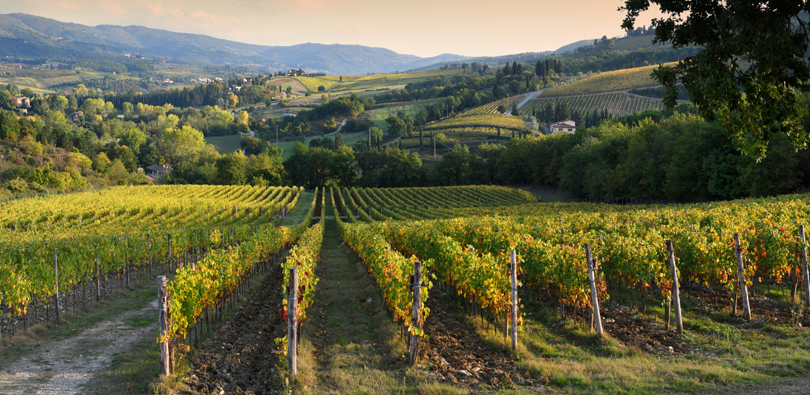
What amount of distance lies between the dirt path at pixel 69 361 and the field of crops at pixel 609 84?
166 m

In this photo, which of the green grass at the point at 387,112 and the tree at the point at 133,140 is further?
the green grass at the point at 387,112

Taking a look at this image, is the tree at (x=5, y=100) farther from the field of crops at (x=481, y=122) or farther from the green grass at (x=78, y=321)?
the green grass at (x=78, y=321)

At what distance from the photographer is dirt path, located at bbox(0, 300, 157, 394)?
24.5 feet

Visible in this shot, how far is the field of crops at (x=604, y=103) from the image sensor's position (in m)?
133

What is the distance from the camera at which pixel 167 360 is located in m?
7.62

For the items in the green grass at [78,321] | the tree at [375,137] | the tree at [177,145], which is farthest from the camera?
the tree at [375,137]

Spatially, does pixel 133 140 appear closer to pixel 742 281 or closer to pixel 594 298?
pixel 594 298

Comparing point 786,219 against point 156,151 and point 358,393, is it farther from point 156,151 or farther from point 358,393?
point 156,151

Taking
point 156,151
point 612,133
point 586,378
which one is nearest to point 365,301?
point 586,378

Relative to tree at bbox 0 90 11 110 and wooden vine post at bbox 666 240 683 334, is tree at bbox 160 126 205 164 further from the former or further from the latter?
wooden vine post at bbox 666 240 683 334

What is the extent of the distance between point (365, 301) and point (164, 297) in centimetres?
758

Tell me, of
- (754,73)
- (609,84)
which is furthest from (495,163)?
(609,84)

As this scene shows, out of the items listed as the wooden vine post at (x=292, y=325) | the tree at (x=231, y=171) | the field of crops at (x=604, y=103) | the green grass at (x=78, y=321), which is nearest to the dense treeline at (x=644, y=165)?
the tree at (x=231, y=171)

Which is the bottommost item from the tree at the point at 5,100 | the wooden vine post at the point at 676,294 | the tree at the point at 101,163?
the tree at the point at 101,163
